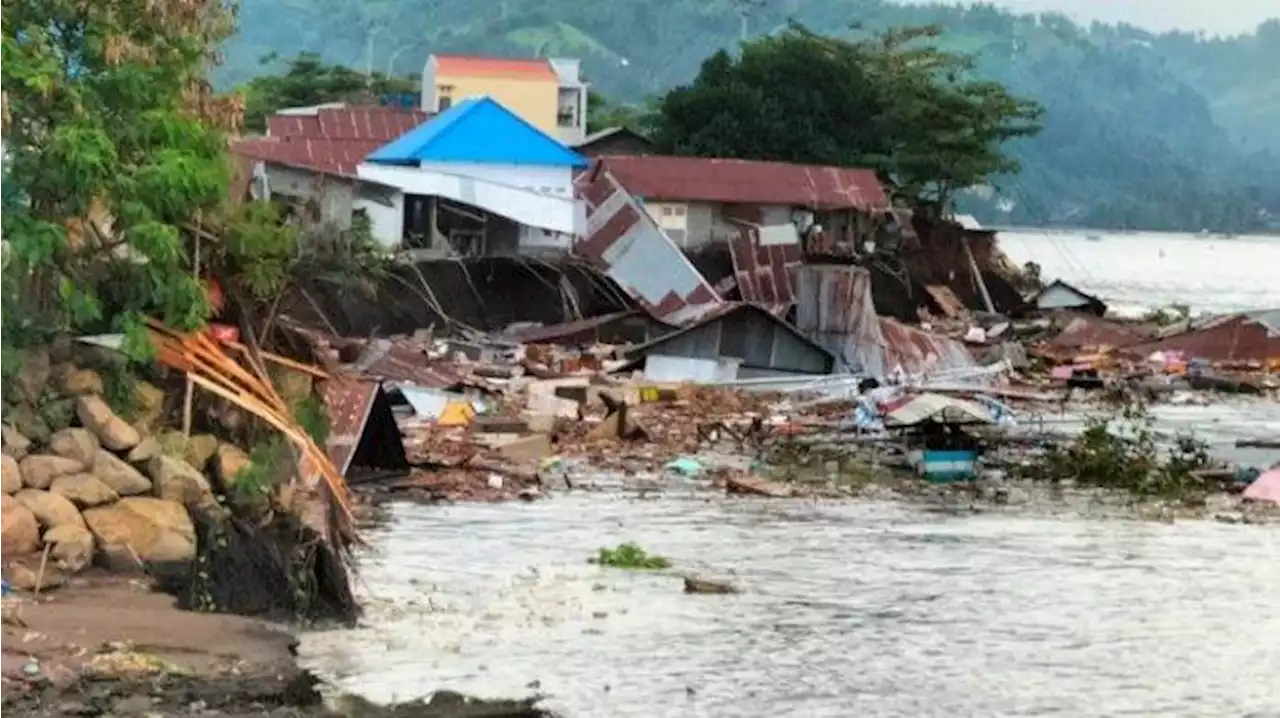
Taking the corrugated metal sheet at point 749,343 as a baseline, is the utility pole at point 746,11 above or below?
above

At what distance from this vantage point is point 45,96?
41.7 feet

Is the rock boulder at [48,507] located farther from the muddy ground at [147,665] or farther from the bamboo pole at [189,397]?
the bamboo pole at [189,397]

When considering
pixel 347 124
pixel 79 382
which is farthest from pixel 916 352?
pixel 79 382

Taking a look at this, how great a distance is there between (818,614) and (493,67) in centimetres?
5305

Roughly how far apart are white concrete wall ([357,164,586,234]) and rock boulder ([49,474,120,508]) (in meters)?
29.6

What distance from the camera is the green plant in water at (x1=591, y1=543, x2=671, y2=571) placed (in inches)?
695

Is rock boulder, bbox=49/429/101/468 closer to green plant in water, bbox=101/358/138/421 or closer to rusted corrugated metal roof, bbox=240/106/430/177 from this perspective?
green plant in water, bbox=101/358/138/421

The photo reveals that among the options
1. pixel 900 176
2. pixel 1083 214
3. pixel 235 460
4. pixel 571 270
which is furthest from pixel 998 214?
pixel 235 460

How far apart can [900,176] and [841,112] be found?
2.73 meters

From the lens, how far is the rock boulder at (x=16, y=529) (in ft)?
39.6

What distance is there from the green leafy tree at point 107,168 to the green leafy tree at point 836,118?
148 feet

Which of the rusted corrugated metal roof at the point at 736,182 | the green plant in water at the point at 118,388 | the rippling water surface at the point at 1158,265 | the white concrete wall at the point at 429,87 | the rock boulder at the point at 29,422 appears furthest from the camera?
the rippling water surface at the point at 1158,265

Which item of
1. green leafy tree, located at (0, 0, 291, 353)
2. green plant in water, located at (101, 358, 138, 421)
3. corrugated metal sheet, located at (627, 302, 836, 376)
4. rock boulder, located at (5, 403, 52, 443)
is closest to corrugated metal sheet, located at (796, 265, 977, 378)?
corrugated metal sheet, located at (627, 302, 836, 376)

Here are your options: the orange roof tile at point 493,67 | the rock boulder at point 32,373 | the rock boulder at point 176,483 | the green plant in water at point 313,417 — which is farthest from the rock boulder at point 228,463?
the orange roof tile at point 493,67
